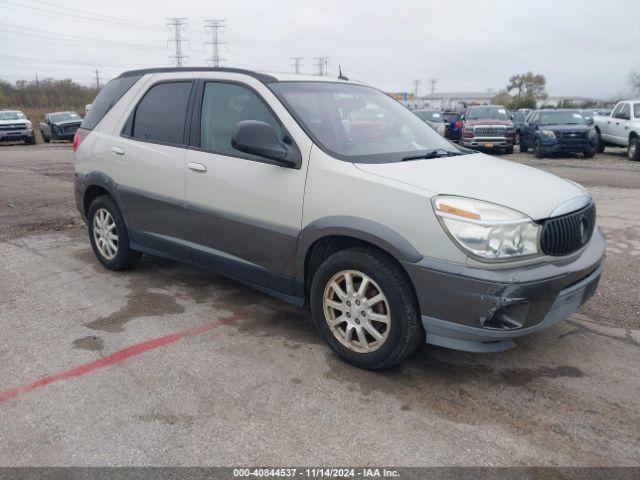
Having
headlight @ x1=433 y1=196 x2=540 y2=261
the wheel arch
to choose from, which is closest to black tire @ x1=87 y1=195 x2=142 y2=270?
the wheel arch

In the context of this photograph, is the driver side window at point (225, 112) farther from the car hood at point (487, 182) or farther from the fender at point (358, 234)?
the car hood at point (487, 182)

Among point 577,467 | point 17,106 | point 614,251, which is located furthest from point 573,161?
point 17,106

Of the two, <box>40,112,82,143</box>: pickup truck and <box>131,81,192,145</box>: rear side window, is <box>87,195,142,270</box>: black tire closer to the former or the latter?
<box>131,81,192,145</box>: rear side window

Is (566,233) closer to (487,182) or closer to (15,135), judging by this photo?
(487,182)

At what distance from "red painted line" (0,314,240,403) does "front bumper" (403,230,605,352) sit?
5.83 feet

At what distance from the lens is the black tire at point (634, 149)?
17.4m

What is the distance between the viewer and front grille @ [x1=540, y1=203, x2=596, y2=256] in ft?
10.4

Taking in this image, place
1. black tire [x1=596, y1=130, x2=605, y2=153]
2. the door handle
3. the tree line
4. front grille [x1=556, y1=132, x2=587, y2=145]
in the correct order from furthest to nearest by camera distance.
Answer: the tree line < black tire [x1=596, y1=130, x2=605, y2=153] < front grille [x1=556, y1=132, x2=587, y2=145] < the door handle

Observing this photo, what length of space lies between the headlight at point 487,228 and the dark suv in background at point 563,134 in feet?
54.5

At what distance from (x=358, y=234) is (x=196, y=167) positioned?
1.62 meters

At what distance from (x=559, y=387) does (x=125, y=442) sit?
249 cm

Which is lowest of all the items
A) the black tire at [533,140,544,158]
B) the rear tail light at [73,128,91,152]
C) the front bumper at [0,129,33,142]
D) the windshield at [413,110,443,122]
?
the front bumper at [0,129,33,142]

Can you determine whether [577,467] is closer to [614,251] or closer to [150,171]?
[150,171]

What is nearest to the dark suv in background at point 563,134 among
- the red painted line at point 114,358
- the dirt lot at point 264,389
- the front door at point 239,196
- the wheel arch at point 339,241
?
the dirt lot at point 264,389
